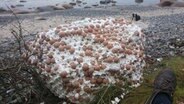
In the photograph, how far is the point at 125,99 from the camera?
5.17m

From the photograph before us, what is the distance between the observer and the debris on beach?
5059 millimetres

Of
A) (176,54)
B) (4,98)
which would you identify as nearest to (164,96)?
(4,98)

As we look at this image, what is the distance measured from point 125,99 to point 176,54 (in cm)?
260

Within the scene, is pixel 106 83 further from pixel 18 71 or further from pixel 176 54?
pixel 176 54

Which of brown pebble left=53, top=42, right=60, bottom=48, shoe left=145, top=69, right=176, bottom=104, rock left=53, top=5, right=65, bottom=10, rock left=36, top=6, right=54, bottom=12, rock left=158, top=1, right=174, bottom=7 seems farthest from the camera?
rock left=158, top=1, right=174, bottom=7

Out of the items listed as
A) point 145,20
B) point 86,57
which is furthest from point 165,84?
point 145,20

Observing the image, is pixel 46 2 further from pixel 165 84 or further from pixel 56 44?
pixel 165 84

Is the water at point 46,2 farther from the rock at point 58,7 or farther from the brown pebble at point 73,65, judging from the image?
the brown pebble at point 73,65

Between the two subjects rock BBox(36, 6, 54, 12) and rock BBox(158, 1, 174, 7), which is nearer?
rock BBox(36, 6, 54, 12)

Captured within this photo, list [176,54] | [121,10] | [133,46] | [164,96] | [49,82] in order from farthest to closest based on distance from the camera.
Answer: [121,10], [176,54], [133,46], [49,82], [164,96]

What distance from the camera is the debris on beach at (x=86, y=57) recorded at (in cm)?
506

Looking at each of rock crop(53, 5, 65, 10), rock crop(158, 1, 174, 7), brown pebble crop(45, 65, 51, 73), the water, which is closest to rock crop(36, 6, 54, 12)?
rock crop(53, 5, 65, 10)

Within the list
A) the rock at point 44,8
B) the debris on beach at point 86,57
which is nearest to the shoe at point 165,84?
the debris on beach at point 86,57

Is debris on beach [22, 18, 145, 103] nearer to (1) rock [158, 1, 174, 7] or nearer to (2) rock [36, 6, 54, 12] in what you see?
(2) rock [36, 6, 54, 12]
